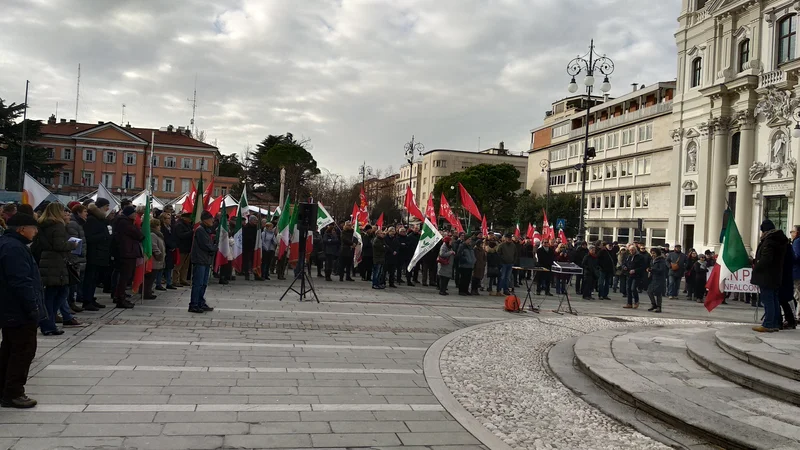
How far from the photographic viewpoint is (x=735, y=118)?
4356 centimetres

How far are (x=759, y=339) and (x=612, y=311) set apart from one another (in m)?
7.59

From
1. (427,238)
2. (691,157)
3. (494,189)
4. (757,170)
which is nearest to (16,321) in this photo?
(427,238)

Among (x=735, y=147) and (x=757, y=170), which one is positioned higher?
(x=735, y=147)

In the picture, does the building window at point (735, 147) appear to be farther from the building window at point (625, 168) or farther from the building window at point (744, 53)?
the building window at point (625, 168)

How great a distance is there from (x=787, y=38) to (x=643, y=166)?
21.7m

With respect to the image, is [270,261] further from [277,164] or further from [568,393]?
[277,164]

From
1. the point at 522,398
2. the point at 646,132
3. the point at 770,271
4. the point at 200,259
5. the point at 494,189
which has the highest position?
the point at 646,132

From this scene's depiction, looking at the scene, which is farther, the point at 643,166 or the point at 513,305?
the point at 643,166

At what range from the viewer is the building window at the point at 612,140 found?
217 ft

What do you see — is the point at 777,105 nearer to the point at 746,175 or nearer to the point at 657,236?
the point at 746,175

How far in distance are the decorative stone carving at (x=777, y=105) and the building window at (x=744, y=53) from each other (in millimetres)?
4107

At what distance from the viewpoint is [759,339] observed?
895 cm

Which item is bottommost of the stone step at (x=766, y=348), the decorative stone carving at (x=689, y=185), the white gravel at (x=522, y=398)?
the white gravel at (x=522, y=398)

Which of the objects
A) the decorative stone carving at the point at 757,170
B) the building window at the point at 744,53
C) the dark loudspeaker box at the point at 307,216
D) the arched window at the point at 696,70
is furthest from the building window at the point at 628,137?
the dark loudspeaker box at the point at 307,216
